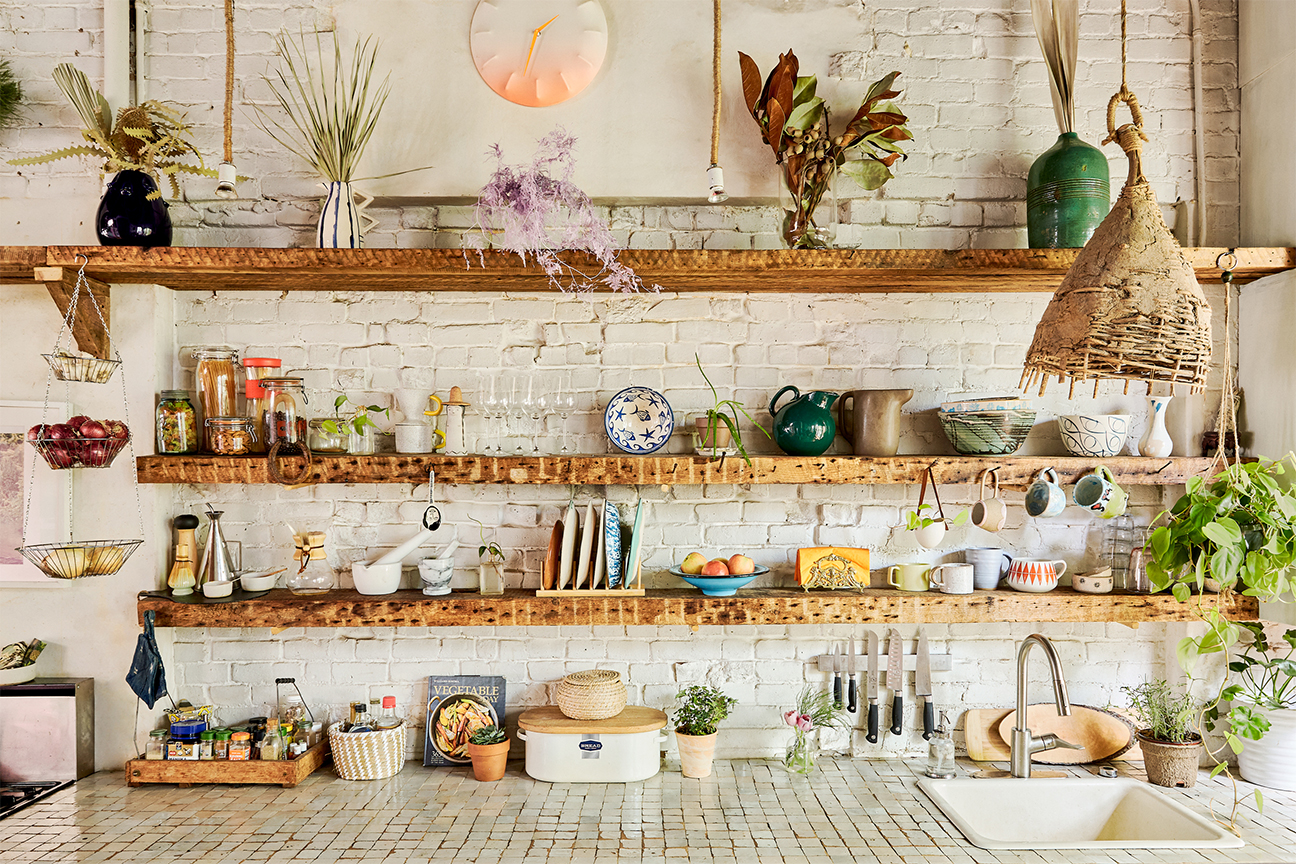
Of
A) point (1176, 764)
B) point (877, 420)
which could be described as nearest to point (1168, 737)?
point (1176, 764)

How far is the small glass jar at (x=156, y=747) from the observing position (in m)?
2.04

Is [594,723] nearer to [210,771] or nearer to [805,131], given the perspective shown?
[210,771]

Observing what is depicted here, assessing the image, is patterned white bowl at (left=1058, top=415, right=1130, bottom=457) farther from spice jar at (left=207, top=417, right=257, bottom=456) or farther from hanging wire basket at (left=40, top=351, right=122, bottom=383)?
hanging wire basket at (left=40, top=351, right=122, bottom=383)

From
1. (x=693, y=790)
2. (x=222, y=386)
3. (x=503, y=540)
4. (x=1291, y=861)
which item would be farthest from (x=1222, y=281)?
(x=222, y=386)

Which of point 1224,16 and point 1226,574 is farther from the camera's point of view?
point 1224,16

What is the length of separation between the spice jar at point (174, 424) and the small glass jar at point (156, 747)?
2.46 feet

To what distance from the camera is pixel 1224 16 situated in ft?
7.27

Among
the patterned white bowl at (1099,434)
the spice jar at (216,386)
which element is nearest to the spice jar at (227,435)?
the spice jar at (216,386)

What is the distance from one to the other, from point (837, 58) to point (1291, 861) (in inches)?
87.2

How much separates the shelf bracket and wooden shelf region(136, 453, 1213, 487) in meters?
0.33

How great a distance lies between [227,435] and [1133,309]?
220 centimetres

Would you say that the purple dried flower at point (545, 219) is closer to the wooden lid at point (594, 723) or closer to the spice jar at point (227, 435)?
the spice jar at point (227, 435)

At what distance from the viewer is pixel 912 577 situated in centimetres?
214

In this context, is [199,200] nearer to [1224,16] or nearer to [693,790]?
[693,790]
